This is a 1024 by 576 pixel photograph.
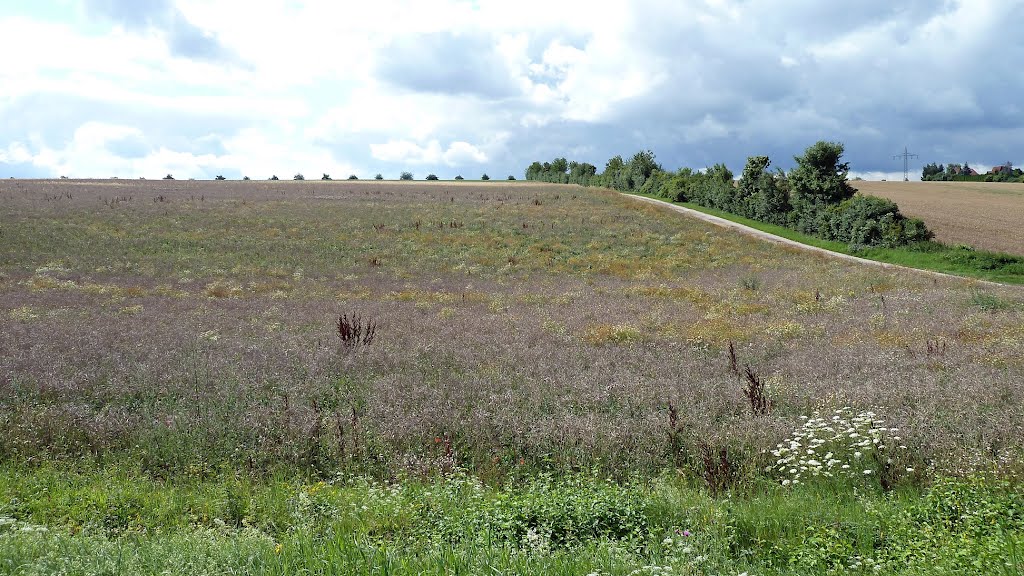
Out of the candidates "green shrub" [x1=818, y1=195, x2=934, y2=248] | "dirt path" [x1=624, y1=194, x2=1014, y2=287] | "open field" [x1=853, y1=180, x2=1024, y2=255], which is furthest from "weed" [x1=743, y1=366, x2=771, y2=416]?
"open field" [x1=853, y1=180, x2=1024, y2=255]

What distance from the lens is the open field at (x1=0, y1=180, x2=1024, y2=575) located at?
4.77 meters

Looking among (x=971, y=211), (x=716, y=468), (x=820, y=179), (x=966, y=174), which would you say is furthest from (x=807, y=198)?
(x=966, y=174)

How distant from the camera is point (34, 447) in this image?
742 cm

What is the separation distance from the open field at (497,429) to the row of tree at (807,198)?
16.8m

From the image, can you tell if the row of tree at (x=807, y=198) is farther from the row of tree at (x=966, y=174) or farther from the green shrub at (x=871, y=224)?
the row of tree at (x=966, y=174)

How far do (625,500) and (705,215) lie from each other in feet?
171

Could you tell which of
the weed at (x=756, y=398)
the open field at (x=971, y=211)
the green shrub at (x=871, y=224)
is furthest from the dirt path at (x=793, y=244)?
the weed at (x=756, y=398)

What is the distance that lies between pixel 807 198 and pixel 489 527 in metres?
46.1

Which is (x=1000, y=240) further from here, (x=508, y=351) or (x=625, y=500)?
(x=625, y=500)

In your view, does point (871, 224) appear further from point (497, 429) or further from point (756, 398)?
point (497, 429)

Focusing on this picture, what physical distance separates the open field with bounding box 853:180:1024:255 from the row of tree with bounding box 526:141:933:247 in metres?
6.36

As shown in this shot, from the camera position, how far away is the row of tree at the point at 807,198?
119 feet

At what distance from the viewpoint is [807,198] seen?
44344 millimetres

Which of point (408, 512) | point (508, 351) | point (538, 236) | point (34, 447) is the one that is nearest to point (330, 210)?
point (538, 236)
